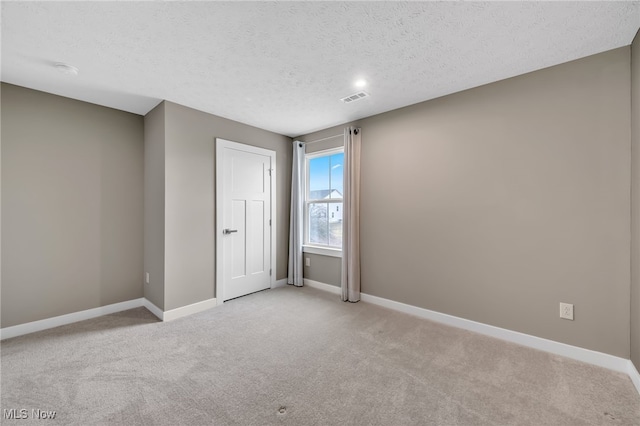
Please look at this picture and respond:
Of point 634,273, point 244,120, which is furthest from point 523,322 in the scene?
point 244,120

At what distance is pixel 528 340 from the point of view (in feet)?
7.82

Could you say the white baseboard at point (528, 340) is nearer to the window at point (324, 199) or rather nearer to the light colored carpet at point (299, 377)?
the light colored carpet at point (299, 377)

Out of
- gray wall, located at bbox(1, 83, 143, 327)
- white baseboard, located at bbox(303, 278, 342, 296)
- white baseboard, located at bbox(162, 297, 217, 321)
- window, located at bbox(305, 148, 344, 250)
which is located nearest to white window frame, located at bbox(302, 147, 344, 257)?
window, located at bbox(305, 148, 344, 250)

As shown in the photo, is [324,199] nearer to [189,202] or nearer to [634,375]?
[189,202]

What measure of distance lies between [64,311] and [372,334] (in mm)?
3414

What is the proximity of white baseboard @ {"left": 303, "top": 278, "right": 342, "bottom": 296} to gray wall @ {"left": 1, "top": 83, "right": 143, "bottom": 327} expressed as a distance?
2.40 m

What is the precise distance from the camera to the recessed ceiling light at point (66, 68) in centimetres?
223

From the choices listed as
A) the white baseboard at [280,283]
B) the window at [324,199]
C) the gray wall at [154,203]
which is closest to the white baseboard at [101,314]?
the gray wall at [154,203]

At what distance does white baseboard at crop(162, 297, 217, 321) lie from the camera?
2.98m

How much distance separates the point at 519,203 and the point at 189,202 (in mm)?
3603

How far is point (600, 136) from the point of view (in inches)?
82.3

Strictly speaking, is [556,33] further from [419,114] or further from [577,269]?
[577,269]

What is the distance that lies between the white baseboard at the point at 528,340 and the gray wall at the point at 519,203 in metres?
0.06

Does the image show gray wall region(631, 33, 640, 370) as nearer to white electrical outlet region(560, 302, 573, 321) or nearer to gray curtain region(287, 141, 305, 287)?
white electrical outlet region(560, 302, 573, 321)
